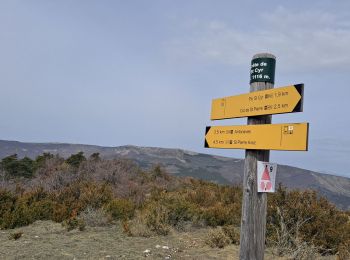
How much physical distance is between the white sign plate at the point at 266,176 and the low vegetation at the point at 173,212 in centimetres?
277

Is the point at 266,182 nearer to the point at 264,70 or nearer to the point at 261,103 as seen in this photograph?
the point at 261,103

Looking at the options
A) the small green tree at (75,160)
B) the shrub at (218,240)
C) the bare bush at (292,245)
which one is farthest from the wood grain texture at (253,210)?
the small green tree at (75,160)

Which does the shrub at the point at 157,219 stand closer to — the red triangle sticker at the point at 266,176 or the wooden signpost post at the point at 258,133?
the wooden signpost post at the point at 258,133

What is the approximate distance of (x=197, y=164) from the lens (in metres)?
40.1

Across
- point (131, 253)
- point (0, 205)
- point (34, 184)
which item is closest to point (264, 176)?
point (131, 253)

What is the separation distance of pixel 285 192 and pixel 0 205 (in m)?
7.13

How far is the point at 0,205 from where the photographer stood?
34.4 ft

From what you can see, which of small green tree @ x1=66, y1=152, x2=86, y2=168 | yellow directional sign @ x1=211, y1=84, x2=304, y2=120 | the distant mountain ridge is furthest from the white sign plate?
the distant mountain ridge

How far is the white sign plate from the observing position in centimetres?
421

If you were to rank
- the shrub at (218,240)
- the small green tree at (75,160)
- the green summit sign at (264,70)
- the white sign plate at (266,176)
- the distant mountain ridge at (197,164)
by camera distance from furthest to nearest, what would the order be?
1. the distant mountain ridge at (197,164)
2. the small green tree at (75,160)
3. the shrub at (218,240)
4. the green summit sign at (264,70)
5. the white sign plate at (266,176)

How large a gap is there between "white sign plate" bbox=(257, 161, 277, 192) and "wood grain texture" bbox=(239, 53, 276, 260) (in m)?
0.09

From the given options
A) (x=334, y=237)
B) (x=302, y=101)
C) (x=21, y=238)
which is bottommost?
(x=21, y=238)

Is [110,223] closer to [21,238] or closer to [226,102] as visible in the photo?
[21,238]

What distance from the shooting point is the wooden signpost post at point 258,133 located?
13.0ft
